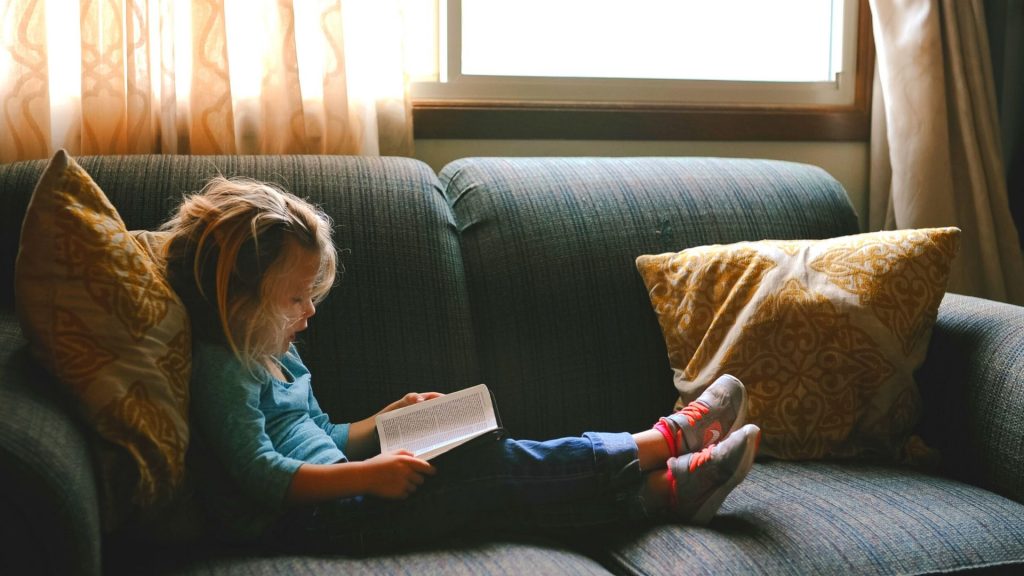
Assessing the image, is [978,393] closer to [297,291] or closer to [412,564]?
[412,564]

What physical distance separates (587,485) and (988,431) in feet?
2.25

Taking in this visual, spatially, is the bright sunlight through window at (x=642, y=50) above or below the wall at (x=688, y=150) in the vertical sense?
above

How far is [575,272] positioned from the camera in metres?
1.78

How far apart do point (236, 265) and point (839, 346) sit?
101 cm

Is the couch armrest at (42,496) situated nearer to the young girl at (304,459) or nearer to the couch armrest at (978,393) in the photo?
the young girl at (304,459)

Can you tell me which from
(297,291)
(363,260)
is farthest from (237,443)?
(363,260)

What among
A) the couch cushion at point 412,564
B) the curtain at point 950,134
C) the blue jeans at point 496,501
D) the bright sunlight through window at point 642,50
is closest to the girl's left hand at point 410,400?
the blue jeans at point 496,501

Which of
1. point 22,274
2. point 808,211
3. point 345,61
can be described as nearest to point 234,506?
point 22,274

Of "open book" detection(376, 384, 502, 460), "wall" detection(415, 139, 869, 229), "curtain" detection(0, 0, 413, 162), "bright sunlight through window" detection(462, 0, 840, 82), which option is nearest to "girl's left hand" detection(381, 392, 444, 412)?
"open book" detection(376, 384, 502, 460)

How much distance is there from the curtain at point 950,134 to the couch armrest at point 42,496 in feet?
6.56

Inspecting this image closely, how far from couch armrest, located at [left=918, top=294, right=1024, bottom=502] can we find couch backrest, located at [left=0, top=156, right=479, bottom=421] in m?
0.84

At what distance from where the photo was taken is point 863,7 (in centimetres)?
250

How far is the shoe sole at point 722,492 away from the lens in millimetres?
1366

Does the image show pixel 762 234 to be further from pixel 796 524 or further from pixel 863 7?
pixel 863 7
